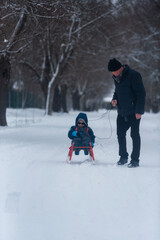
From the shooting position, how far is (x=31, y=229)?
12.4 feet

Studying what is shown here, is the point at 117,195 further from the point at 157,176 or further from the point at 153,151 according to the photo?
the point at 153,151

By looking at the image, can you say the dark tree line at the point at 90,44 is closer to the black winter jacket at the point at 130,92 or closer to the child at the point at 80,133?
the child at the point at 80,133

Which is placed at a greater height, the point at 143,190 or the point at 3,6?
the point at 3,6

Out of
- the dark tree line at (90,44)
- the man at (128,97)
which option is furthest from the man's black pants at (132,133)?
the dark tree line at (90,44)

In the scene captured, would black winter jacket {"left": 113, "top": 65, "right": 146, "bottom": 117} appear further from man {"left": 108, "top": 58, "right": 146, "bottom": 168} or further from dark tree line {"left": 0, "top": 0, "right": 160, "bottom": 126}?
dark tree line {"left": 0, "top": 0, "right": 160, "bottom": 126}

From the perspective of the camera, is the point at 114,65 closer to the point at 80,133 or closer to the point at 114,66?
the point at 114,66

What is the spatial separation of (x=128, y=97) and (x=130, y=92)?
0.09m

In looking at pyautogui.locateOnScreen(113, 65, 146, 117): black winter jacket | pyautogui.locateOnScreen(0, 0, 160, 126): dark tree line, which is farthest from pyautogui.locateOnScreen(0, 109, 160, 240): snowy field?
pyautogui.locateOnScreen(0, 0, 160, 126): dark tree line

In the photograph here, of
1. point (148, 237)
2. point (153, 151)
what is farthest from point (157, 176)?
point (153, 151)

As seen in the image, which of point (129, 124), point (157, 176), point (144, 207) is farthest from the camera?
point (129, 124)

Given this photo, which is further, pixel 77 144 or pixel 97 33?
pixel 97 33

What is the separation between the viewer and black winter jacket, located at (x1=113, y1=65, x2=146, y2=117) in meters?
6.30

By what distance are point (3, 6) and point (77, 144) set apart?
18.3 ft

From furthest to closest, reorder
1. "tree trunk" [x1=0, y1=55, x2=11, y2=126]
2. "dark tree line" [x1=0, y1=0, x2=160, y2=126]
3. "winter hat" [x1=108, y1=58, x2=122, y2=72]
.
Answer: "dark tree line" [x1=0, y1=0, x2=160, y2=126] < "tree trunk" [x1=0, y1=55, x2=11, y2=126] < "winter hat" [x1=108, y1=58, x2=122, y2=72]
